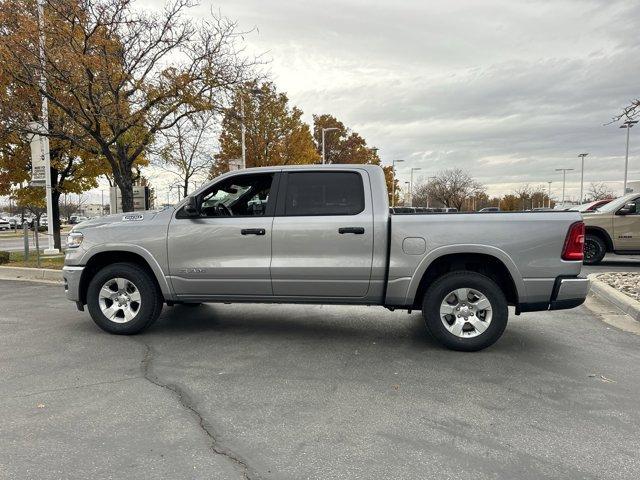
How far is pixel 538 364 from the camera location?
460 cm

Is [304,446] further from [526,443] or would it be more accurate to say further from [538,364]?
[538,364]

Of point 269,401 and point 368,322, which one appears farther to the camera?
point 368,322

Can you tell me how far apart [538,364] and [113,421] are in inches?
152

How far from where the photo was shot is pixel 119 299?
5547mm

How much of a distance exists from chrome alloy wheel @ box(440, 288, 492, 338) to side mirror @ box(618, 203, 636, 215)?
358 inches

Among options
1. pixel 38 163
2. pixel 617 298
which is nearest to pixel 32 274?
pixel 38 163

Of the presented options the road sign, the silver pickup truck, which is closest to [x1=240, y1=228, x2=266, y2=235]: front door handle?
the silver pickup truck

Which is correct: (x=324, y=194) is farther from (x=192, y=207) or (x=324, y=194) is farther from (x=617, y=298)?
(x=617, y=298)

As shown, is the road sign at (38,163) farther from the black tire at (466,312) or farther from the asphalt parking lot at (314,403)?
the black tire at (466,312)

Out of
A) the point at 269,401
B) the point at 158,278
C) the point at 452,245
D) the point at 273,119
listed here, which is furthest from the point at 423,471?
the point at 273,119

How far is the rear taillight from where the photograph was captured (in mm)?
4676

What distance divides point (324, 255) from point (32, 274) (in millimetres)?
8606

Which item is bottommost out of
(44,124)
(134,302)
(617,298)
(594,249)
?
(617,298)

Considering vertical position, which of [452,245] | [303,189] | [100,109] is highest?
[100,109]
